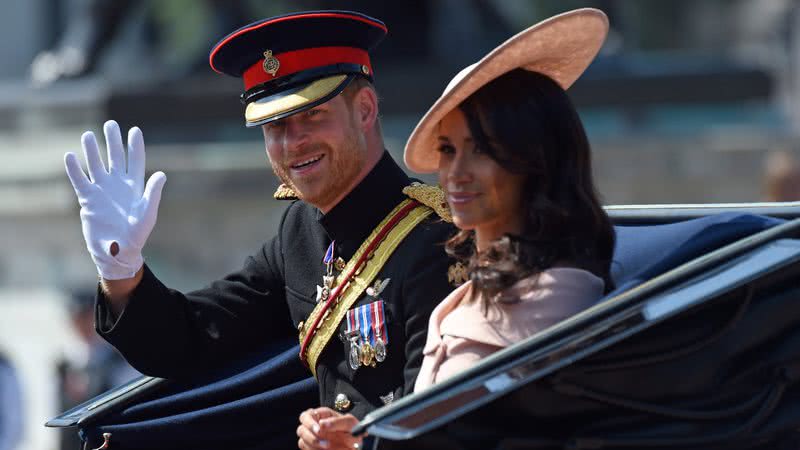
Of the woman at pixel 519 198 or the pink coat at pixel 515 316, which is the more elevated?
the woman at pixel 519 198

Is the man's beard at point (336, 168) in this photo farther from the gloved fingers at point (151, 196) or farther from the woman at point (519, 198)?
the woman at point (519, 198)

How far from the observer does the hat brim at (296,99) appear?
3707mm

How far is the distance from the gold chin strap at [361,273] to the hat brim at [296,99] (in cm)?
33

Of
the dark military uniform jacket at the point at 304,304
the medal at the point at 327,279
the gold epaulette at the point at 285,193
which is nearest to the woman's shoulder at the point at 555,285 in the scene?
the dark military uniform jacket at the point at 304,304

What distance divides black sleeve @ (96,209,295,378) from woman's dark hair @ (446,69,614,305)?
3.65 ft

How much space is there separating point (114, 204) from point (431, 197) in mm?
737

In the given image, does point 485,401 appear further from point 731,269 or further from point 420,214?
point 420,214

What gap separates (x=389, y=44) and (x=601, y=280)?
29.2 feet

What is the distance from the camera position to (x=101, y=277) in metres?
3.85

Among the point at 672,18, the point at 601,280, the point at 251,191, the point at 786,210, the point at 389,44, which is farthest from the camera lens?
the point at 672,18

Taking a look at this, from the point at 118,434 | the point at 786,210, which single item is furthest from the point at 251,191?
the point at 786,210

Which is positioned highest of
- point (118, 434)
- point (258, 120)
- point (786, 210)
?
point (258, 120)

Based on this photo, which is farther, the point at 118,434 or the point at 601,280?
the point at 118,434

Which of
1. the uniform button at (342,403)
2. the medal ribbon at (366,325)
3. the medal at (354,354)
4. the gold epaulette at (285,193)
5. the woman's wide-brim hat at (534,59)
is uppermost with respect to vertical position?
the woman's wide-brim hat at (534,59)
